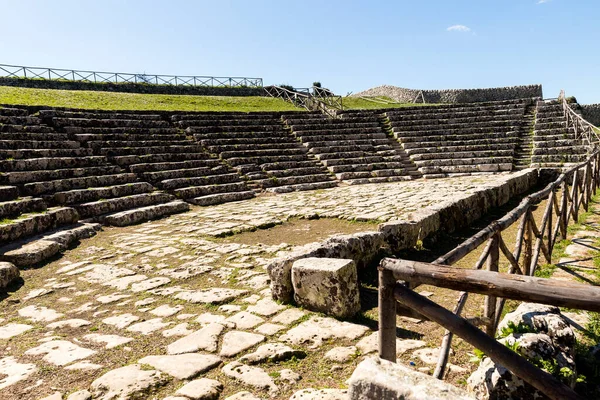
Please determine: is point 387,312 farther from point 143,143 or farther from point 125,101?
point 125,101

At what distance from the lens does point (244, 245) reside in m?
7.10

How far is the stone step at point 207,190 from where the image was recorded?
1229 centimetres

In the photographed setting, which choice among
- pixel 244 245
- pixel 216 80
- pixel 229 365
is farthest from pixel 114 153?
pixel 216 80

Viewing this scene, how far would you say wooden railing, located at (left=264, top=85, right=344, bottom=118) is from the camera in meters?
24.4

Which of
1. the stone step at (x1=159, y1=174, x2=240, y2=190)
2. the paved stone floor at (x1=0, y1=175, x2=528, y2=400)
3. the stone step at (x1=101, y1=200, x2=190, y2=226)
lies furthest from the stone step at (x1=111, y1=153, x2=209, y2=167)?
the paved stone floor at (x1=0, y1=175, x2=528, y2=400)

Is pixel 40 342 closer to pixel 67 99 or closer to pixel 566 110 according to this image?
pixel 67 99

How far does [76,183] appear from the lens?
416 inches

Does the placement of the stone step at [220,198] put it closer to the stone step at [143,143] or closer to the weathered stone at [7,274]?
the stone step at [143,143]

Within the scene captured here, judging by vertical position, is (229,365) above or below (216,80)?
below

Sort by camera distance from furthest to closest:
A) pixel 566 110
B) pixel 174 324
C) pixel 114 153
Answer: pixel 566 110, pixel 114 153, pixel 174 324

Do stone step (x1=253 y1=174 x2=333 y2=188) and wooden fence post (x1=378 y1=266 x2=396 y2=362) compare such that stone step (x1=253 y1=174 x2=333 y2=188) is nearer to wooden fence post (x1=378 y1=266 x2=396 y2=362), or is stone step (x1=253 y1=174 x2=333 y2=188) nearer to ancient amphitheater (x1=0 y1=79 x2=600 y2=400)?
ancient amphitheater (x1=0 y1=79 x2=600 y2=400)

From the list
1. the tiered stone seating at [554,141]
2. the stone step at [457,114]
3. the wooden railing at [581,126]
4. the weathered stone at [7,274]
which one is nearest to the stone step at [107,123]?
the weathered stone at [7,274]

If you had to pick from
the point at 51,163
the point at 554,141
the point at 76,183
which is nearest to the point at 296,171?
the point at 76,183

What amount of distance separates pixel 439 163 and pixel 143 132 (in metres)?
12.6
